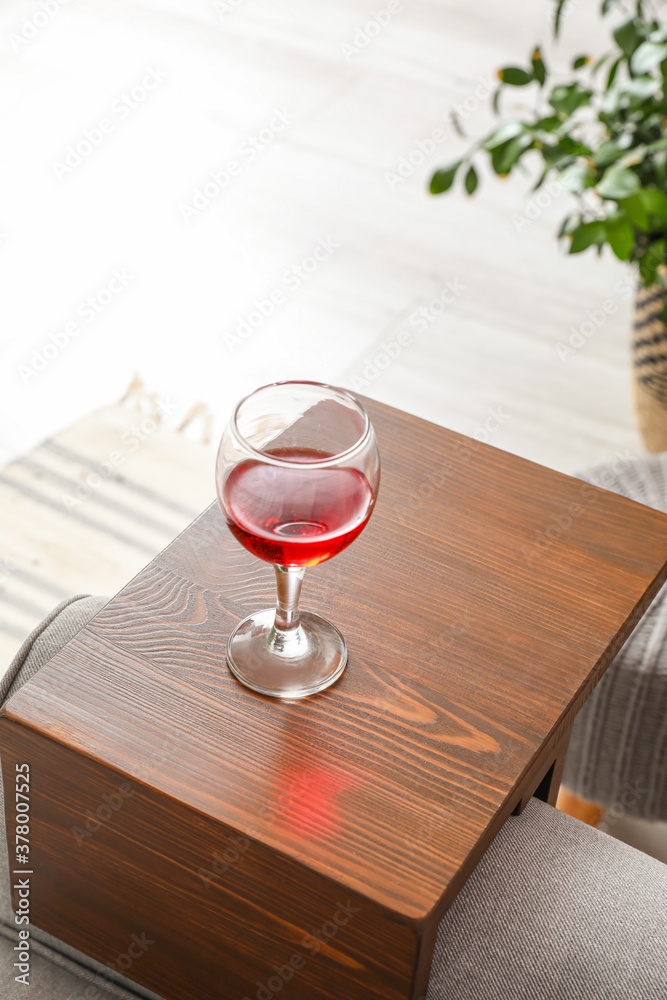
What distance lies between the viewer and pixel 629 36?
5.16ft

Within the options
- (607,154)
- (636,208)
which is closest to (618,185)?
(636,208)

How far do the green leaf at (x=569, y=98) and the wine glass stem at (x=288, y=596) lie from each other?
3.37 ft

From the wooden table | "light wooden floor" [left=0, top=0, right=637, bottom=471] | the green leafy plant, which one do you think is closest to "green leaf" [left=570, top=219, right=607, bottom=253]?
the green leafy plant

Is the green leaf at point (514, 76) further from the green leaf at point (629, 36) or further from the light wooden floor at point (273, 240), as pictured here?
the light wooden floor at point (273, 240)

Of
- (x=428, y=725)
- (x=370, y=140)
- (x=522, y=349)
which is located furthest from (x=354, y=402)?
(x=370, y=140)

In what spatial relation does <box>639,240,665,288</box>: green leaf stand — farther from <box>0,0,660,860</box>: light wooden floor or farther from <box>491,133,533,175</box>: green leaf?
<box>0,0,660,860</box>: light wooden floor

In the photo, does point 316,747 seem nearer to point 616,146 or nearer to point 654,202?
point 654,202

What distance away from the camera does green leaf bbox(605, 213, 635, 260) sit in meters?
1.40

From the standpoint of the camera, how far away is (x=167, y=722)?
2.53 ft

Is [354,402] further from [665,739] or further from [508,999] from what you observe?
[665,739]

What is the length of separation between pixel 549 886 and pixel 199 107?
2573 mm

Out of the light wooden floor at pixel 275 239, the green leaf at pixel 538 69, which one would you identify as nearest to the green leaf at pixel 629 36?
the green leaf at pixel 538 69

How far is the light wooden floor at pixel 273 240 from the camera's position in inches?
87.7

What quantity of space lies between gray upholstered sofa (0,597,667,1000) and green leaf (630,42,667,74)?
1011 millimetres
